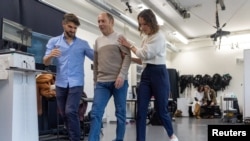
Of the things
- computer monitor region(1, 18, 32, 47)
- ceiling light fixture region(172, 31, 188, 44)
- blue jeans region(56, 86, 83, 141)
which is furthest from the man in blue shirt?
ceiling light fixture region(172, 31, 188, 44)

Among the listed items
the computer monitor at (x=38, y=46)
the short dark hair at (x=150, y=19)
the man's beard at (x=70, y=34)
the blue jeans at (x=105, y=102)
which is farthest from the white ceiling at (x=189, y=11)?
the blue jeans at (x=105, y=102)

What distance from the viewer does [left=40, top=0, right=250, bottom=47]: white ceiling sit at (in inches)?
269

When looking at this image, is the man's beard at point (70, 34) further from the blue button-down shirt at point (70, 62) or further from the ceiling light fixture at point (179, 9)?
the ceiling light fixture at point (179, 9)

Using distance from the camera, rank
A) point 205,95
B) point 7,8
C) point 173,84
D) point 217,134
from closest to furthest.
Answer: point 217,134, point 7,8, point 205,95, point 173,84

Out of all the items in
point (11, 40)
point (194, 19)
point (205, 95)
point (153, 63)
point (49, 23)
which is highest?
point (194, 19)

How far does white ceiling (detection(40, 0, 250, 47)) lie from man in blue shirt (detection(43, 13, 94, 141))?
3.42 metres

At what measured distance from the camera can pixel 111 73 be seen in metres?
2.48

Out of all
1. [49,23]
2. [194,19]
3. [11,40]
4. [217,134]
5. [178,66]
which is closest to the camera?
[217,134]

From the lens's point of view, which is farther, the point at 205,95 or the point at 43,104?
the point at 205,95

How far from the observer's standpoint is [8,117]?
2424 mm

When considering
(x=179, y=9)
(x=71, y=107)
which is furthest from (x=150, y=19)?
(x=179, y=9)

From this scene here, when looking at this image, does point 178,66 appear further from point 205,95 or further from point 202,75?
point 205,95

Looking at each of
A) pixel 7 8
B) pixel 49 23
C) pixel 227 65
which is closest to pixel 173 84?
pixel 227 65

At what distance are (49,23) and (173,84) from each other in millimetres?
7840
